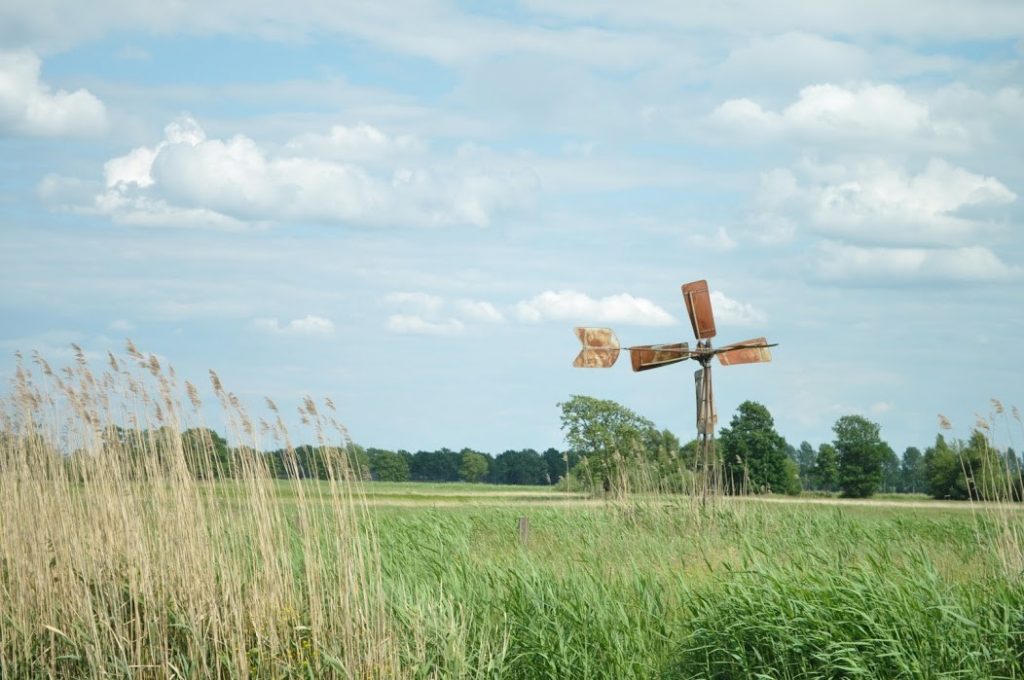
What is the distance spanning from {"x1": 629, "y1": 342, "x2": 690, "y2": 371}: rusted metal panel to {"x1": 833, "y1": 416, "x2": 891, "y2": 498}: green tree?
25.1 m

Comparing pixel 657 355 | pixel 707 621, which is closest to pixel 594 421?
pixel 657 355

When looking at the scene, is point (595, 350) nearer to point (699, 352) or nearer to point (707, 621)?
point (699, 352)

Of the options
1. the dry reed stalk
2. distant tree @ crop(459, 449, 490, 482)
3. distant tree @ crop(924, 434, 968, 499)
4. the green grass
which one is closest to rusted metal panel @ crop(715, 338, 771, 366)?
the green grass

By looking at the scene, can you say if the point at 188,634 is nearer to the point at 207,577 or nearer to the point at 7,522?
the point at 207,577

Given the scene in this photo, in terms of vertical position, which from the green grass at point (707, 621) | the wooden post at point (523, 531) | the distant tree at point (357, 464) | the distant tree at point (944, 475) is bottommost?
the distant tree at point (944, 475)

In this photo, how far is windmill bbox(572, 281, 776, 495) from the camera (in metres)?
14.6

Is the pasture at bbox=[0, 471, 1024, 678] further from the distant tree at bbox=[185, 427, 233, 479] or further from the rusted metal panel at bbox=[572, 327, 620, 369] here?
the rusted metal panel at bbox=[572, 327, 620, 369]

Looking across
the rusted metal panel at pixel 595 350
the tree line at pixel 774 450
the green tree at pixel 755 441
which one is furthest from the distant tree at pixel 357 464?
the green tree at pixel 755 441

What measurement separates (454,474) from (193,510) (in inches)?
2208

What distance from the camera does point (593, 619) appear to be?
700 cm

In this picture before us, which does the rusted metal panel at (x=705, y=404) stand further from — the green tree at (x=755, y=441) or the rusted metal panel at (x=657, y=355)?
the green tree at (x=755, y=441)

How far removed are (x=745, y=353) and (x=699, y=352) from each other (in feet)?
2.30

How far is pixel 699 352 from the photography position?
14578 mm

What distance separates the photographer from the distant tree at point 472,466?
5875cm
